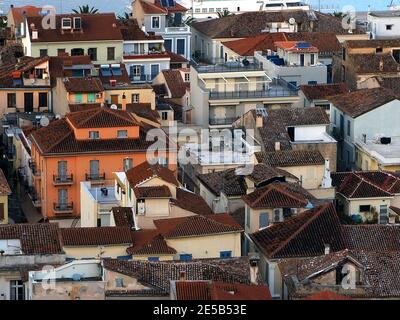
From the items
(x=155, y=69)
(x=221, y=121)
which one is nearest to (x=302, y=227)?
(x=221, y=121)

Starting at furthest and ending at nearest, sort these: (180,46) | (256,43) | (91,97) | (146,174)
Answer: (180,46)
(256,43)
(91,97)
(146,174)

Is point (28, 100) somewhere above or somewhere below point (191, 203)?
below

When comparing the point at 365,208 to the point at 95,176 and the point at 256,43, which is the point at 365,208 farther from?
the point at 256,43

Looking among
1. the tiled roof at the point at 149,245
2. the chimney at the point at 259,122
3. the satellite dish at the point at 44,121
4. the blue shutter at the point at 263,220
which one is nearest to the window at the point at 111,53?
the satellite dish at the point at 44,121

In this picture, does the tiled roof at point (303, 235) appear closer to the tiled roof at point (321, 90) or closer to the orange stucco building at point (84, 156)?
the orange stucco building at point (84, 156)

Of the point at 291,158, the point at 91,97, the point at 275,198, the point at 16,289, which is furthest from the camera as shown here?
the point at 91,97
